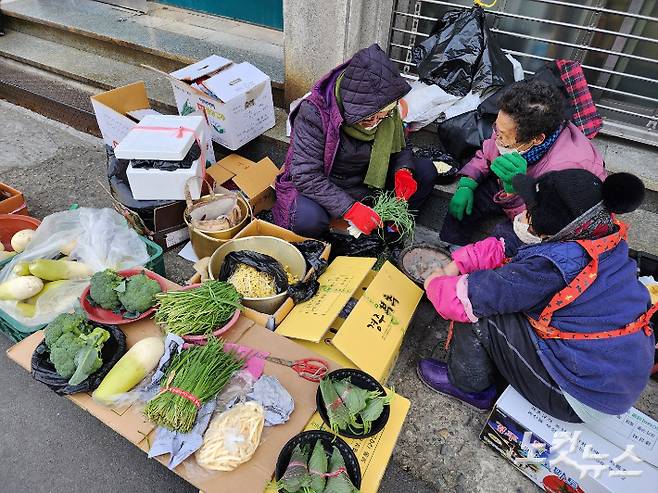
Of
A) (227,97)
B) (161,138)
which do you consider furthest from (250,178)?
(161,138)

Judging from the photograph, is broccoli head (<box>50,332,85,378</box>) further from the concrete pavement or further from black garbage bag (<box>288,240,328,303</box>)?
black garbage bag (<box>288,240,328,303</box>)

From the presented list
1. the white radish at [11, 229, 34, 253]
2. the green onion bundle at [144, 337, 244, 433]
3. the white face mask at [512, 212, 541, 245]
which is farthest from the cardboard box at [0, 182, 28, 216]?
the white face mask at [512, 212, 541, 245]

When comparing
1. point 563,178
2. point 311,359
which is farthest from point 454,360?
point 563,178

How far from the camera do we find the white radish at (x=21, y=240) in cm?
284

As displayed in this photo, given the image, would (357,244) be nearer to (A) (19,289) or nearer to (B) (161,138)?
(B) (161,138)

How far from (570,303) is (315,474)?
4.35ft

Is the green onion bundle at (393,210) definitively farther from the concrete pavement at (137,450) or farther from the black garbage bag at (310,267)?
the concrete pavement at (137,450)

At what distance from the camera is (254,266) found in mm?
2723

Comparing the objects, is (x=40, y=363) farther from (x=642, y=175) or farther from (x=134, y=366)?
(x=642, y=175)

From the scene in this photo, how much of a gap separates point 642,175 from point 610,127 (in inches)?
22.8

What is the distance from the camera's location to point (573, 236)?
6.34 feet

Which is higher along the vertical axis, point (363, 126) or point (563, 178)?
point (563, 178)

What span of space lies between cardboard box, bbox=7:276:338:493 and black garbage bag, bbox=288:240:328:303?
0.30 m

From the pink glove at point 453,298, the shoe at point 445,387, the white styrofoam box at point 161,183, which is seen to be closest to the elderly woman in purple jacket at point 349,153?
the white styrofoam box at point 161,183
